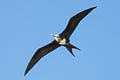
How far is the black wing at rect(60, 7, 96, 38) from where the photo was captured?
1479 inches

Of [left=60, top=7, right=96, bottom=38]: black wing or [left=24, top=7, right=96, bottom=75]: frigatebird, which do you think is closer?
[left=60, top=7, right=96, bottom=38]: black wing

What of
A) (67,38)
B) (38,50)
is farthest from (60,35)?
(38,50)

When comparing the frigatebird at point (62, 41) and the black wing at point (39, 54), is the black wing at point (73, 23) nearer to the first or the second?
the frigatebird at point (62, 41)

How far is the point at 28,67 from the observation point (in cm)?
4006

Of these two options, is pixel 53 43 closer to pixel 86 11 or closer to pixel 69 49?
pixel 69 49

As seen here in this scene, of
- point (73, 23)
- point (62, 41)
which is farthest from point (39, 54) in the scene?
point (73, 23)

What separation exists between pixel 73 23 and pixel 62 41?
73.6 inches

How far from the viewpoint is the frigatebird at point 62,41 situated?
37781mm

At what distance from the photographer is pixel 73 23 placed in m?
38.2

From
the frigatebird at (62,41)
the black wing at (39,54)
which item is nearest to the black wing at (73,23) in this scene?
the frigatebird at (62,41)

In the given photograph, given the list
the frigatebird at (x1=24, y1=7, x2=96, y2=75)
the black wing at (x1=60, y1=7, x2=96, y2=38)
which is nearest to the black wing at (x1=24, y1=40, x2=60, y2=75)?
the frigatebird at (x1=24, y1=7, x2=96, y2=75)

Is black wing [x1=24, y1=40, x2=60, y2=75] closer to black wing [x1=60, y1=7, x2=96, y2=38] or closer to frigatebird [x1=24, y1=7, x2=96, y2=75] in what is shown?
frigatebird [x1=24, y1=7, x2=96, y2=75]

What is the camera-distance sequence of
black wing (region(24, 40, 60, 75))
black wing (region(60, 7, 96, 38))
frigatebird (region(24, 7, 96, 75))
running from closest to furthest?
black wing (region(60, 7, 96, 38)) < frigatebird (region(24, 7, 96, 75)) < black wing (region(24, 40, 60, 75))

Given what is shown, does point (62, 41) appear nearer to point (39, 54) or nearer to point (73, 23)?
point (73, 23)
